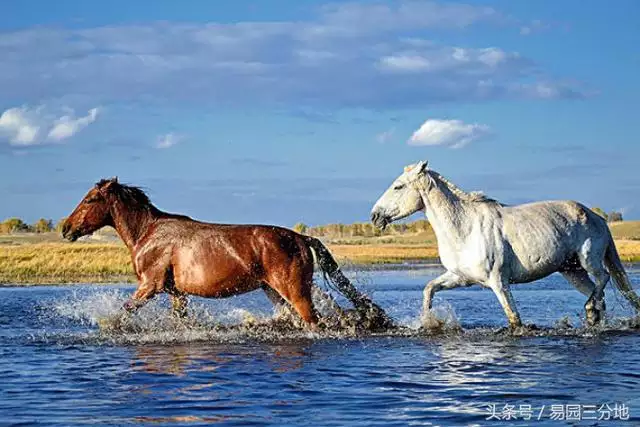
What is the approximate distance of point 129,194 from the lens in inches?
460

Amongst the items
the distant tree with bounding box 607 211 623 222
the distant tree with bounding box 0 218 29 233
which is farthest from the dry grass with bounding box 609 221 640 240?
the distant tree with bounding box 0 218 29 233

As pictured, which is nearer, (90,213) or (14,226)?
(90,213)

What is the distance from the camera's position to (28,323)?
44.2 feet

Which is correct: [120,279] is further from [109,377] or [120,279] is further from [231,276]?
[109,377]

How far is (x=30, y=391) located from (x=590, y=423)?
4.29 metres

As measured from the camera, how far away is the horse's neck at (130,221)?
11.5 metres

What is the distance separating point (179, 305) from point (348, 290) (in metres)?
2.08

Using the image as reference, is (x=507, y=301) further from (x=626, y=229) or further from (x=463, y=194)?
(x=626, y=229)

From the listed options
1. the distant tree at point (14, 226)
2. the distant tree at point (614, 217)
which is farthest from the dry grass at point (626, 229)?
the distant tree at point (14, 226)

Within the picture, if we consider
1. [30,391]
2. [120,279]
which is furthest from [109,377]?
[120,279]

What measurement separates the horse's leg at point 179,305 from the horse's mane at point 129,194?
48.7 inches

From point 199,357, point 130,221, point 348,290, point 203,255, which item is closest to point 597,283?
point 348,290

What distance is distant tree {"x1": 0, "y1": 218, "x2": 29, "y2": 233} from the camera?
276ft

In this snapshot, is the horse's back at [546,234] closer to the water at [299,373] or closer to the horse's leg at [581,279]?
the horse's leg at [581,279]
